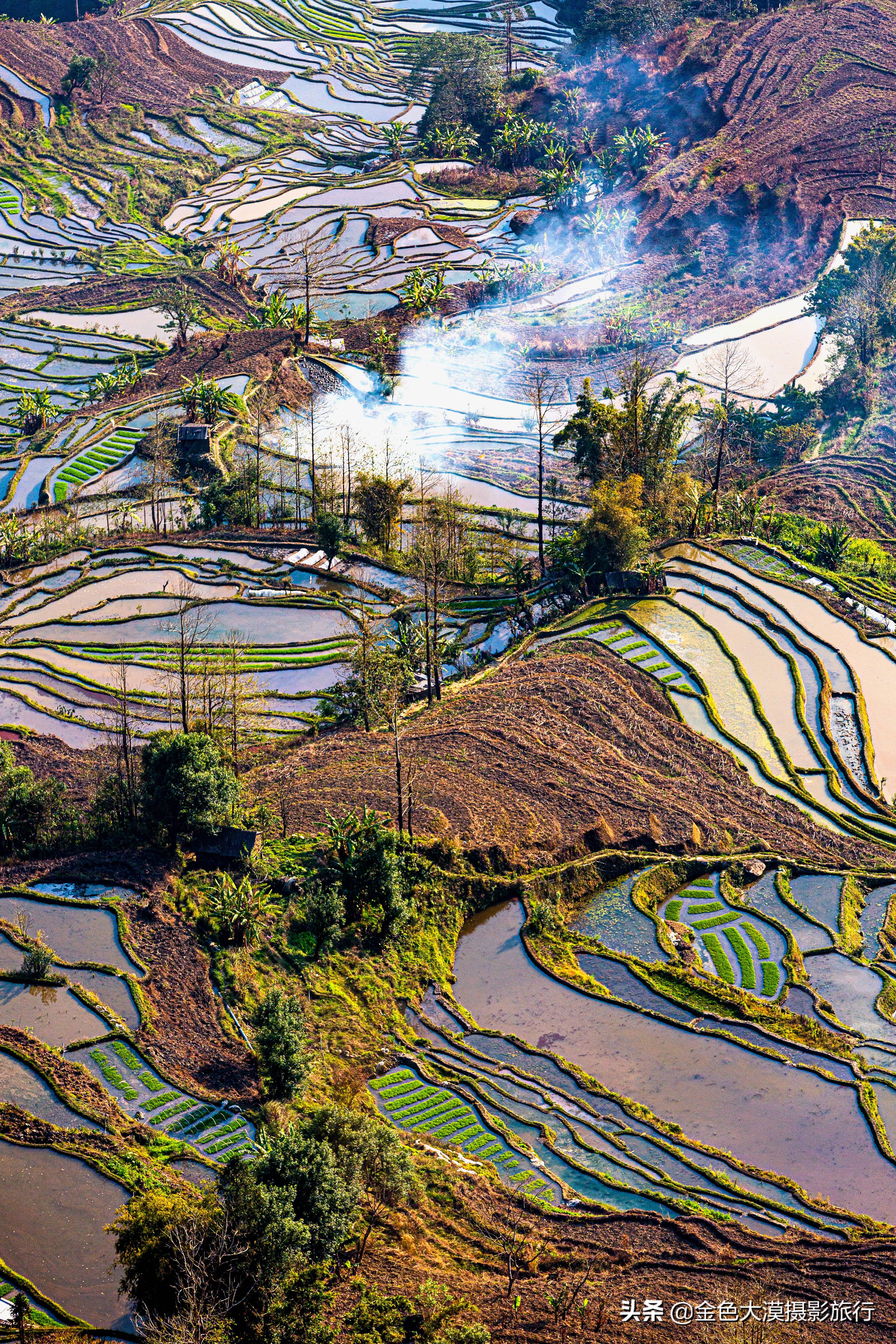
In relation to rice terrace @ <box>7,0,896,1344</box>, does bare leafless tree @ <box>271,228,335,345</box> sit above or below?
above

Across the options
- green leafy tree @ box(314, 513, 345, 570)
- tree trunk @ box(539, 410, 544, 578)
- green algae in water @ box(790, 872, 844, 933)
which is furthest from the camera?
green leafy tree @ box(314, 513, 345, 570)

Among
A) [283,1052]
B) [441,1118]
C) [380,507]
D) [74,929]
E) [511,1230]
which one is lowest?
[441,1118]

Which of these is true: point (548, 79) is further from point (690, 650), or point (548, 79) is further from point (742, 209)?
point (690, 650)

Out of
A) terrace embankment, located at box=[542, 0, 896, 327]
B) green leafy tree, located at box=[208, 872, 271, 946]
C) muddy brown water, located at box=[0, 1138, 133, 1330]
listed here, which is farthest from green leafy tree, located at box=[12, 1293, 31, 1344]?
terrace embankment, located at box=[542, 0, 896, 327]

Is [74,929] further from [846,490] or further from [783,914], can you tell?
[846,490]

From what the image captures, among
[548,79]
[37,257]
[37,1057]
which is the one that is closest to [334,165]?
[548,79]

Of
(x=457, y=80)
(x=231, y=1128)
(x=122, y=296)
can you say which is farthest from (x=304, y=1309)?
(x=457, y=80)

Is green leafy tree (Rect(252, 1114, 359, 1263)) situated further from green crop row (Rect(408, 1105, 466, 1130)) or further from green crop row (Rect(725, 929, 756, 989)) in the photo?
green crop row (Rect(725, 929, 756, 989))
